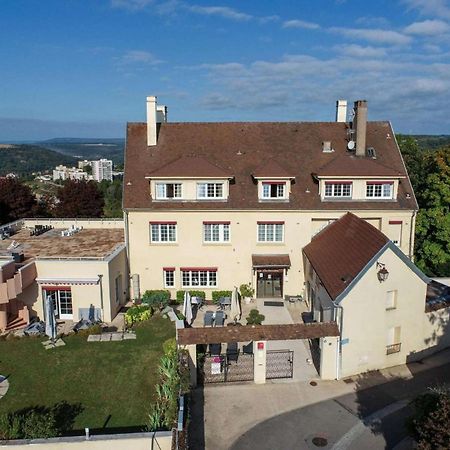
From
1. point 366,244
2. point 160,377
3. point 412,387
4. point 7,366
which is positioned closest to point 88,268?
point 7,366

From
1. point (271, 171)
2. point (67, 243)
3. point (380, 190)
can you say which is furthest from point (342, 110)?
point (67, 243)

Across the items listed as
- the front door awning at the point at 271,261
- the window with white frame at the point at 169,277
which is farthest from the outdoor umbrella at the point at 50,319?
the front door awning at the point at 271,261

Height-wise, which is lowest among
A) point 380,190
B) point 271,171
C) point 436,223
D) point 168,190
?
point 436,223

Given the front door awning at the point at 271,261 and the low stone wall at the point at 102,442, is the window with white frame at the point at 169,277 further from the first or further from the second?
the low stone wall at the point at 102,442

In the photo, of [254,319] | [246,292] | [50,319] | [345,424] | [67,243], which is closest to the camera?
[345,424]

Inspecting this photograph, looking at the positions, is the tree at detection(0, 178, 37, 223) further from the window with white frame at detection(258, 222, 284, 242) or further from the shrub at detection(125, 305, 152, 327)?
the window with white frame at detection(258, 222, 284, 242)

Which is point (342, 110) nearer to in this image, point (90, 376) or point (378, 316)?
point (378, 316)
